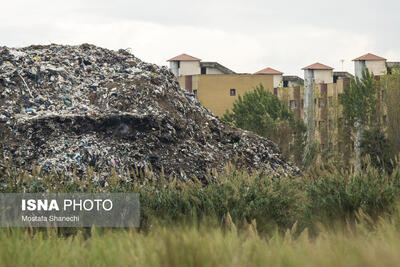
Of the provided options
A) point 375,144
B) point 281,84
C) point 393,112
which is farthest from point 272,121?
point 281,84

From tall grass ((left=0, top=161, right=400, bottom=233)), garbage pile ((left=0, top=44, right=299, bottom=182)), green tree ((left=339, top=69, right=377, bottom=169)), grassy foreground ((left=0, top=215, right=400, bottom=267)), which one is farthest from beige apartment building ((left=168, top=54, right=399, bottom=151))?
grassy foreground ((left=0, top=215, right=400, bottom=267))

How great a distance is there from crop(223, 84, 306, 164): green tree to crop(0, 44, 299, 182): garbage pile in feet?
80.5

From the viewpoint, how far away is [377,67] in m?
57.7

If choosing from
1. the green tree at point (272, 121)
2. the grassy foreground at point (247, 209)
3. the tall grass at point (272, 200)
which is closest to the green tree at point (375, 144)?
the green tree at point (272, 121)

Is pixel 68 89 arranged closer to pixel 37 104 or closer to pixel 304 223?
pixel 37 104

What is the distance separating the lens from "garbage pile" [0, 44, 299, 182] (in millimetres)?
12664

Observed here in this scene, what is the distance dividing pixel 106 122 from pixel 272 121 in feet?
103

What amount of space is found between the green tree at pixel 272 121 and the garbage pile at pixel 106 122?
24.5 meters

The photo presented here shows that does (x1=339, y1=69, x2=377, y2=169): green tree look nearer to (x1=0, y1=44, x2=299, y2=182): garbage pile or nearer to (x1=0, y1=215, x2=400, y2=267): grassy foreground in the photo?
(x1=0, y1=44, x2=299, y2=182): garbage pile

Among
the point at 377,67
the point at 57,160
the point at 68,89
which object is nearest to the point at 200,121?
the point at 68,89

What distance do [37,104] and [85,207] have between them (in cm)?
436

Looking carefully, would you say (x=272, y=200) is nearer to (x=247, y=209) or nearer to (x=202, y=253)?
(x=247, y=209)

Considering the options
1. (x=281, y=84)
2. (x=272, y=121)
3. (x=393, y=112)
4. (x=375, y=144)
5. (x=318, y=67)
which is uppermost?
(x=318, y=67)

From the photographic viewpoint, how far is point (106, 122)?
13281 millimetres
